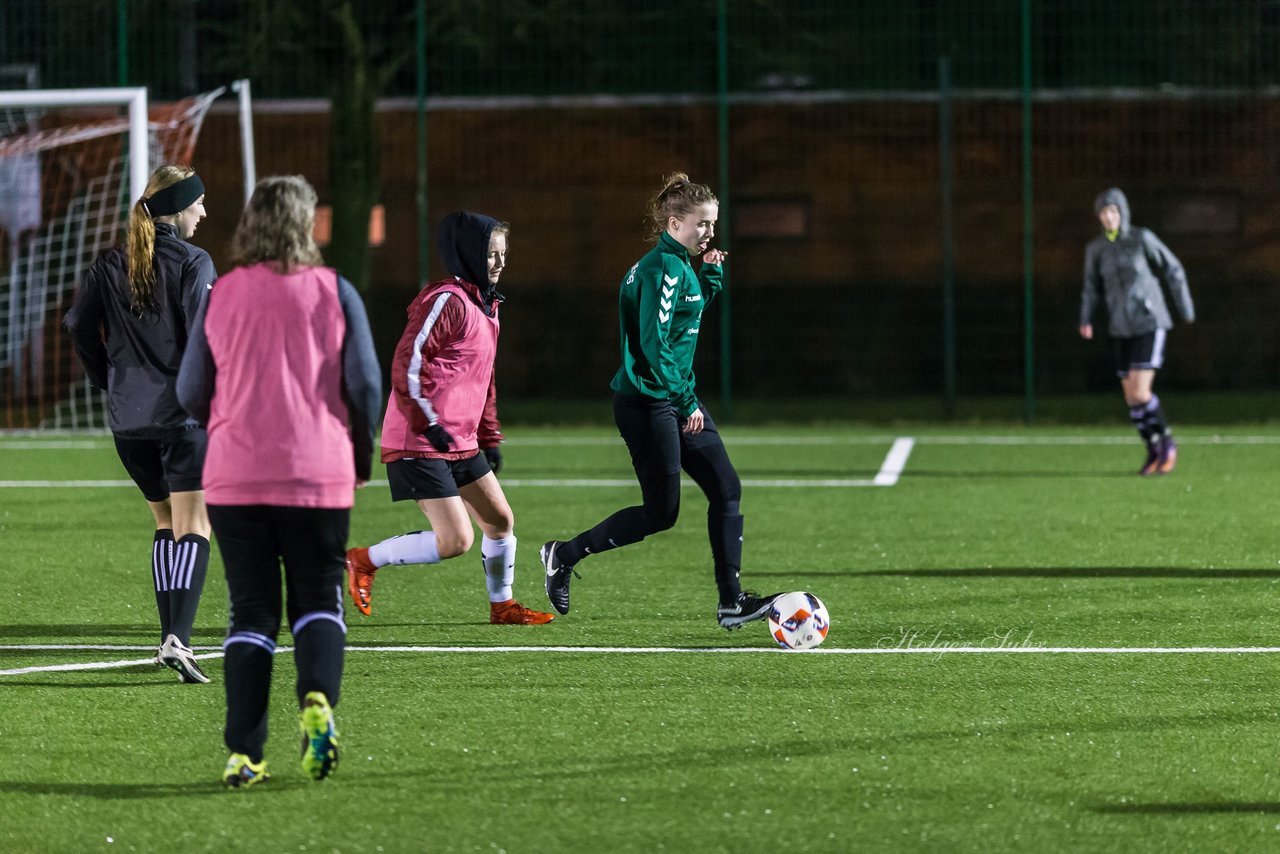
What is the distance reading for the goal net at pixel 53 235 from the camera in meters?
17.6

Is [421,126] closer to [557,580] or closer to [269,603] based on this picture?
[557,580]

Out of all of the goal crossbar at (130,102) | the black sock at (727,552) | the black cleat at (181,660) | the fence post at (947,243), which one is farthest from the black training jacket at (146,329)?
the fence post at (947,243)

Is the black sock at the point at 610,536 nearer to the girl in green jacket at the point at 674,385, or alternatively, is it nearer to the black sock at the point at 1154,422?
the girl in green jacket at the point at 674,385

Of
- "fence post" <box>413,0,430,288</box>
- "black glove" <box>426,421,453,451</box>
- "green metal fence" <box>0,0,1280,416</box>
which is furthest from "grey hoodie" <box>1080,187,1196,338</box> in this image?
"black glove" <box>426,421,453,451</box>

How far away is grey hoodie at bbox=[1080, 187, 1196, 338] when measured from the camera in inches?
549

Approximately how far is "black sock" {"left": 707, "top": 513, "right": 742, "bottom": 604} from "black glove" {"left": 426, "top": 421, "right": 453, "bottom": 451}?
1314mm

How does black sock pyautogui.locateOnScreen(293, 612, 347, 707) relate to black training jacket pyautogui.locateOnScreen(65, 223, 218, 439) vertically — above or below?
below

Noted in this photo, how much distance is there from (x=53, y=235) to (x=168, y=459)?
13363mm

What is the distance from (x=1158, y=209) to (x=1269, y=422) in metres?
3.68

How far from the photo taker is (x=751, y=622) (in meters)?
7.93

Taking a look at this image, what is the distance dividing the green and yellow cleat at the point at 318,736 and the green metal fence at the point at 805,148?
45.8 feet

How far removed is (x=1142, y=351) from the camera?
14.0m

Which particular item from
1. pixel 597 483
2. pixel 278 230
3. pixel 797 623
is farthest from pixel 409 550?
pixel 597 483

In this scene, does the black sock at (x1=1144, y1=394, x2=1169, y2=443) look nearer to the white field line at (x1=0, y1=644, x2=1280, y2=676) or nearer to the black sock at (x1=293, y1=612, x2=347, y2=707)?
the white field line at (x1=0, y1=644, x2=1280, y2=676)
